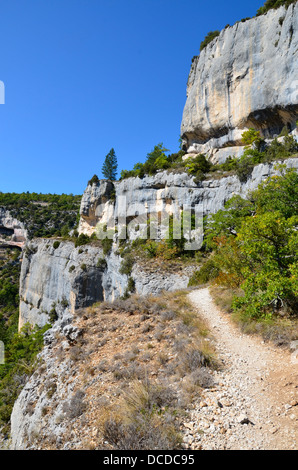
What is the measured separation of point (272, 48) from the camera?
2238 cm

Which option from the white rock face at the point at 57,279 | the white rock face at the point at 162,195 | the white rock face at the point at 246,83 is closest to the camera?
the white rock face at the point at 162,195

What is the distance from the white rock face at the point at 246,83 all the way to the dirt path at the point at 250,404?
23.5m

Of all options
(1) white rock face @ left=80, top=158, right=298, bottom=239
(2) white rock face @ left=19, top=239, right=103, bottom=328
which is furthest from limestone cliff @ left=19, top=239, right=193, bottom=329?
(1) white rock face @ left=80, top=158, right=298, bottom=239

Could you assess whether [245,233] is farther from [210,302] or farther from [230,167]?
[230,167]

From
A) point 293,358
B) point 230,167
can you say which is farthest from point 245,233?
point 230,167

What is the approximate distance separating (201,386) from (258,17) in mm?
33577

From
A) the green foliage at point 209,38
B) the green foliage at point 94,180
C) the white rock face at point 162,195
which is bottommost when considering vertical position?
the white rock face at point 162,195

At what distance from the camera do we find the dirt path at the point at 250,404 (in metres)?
3.05

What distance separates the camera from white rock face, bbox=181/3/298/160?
21253 millimetres

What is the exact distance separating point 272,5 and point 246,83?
815 centimetres

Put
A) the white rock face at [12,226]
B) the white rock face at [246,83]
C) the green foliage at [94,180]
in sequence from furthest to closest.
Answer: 1. the white rock face at [12,226]
2. the green foliage at [94,180]
3. the white rock face at [246,83]

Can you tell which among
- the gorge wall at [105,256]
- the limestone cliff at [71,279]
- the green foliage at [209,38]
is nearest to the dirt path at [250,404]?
the gorge wall at [105,256]

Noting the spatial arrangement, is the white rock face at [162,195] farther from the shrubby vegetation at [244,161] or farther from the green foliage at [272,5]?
the green foliage at [272,5]

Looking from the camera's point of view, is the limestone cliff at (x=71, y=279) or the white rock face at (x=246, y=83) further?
the white rock face at (x=246, y=83)
